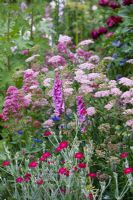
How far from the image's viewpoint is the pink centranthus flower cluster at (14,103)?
4.14 m

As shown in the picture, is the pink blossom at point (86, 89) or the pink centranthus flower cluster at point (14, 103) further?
the pink centranthus flower cluster at point (14, 103)

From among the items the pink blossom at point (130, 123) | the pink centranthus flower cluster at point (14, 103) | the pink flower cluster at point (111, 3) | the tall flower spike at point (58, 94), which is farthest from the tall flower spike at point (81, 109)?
the pink flower cluster at point (111, 3)

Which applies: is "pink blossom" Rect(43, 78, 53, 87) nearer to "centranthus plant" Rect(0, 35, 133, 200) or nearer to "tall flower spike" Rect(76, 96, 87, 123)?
"centranthus plant" Rect(0, 35, 133, 200)

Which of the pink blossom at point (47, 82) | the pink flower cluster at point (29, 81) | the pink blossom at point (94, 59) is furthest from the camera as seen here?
the pink blossom at point (94, 59)

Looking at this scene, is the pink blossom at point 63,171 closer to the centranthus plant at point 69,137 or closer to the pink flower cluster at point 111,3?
the centranthus plant at point 69,137

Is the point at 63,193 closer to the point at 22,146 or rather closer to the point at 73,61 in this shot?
the point at 22,146

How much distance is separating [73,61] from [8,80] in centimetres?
67

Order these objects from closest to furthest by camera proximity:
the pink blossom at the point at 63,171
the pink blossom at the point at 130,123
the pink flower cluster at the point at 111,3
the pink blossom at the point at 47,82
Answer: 1. the pink blossom at the point at 63,171
2. the pink blossom at the point at 130,123
3. the pink blossom at the point at 47,82
4. the pink flower cluster at the point at 111,3

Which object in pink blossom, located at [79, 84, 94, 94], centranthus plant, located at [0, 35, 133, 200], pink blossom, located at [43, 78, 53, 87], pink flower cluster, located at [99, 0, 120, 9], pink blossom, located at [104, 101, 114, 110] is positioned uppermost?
pink flower cluster, located at [99, 0, 120, 9]

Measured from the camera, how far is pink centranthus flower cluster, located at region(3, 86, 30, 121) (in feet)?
13.6

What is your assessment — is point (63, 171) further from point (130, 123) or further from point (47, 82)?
point (47, 82)

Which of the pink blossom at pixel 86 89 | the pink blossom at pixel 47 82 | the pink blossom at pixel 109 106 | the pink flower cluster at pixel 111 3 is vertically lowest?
the pink blossom at pixel 109 106

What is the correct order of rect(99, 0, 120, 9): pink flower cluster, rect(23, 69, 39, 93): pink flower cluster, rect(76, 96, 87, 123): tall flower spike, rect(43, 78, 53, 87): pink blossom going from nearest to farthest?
1. rect(76, 96, 87, 123): tall flower spike
2. rect(43, 78, 53, 87): pink blossom
3. rect(23, 69, 39, 93): pink flower cluster
4. rect(99, 0, 120, 9): pink flower cluster

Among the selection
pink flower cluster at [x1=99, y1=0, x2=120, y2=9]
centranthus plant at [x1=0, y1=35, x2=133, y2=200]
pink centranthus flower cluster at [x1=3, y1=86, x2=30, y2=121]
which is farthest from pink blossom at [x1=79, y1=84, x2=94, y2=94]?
pink flower cluster at [x1=99, y1=0, x2=120, y2=9]
